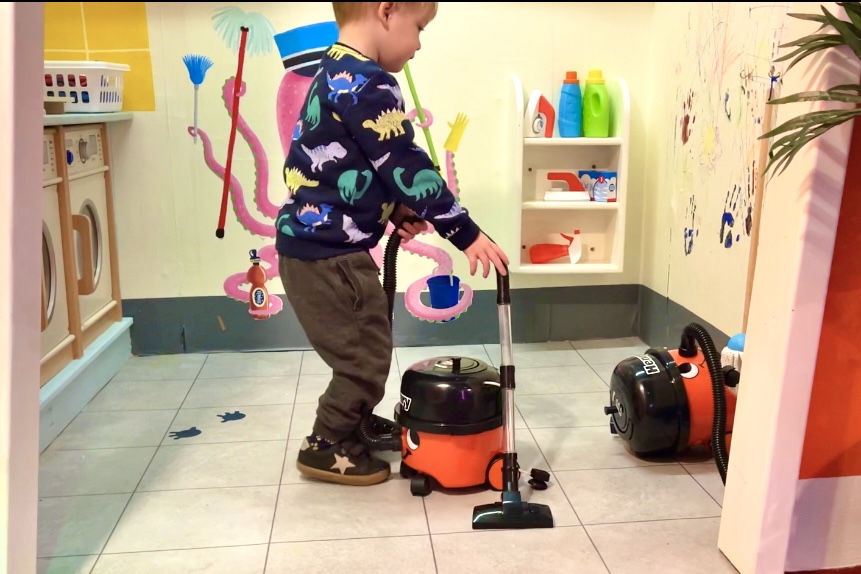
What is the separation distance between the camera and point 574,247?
282cm

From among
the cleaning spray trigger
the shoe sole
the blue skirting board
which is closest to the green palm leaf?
the shoe sole

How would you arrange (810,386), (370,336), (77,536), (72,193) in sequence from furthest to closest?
(72,193), (370,336), (77,536), (810,386)

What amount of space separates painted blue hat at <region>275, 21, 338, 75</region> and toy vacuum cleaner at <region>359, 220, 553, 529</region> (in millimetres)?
1153

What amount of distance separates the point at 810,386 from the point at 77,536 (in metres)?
1.47

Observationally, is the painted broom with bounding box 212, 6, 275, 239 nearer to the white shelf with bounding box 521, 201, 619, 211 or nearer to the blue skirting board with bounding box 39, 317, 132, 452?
the blue skirting board with bounding box 39, 317, 132, 452

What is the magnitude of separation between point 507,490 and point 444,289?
134 centimetres

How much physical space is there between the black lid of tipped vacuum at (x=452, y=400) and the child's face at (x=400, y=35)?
71 centimetres

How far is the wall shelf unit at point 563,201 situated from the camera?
2.62m

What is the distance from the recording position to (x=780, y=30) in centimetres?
193

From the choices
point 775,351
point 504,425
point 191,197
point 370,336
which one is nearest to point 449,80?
point 191,197

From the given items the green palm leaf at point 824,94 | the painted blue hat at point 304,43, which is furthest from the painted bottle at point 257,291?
the green palm leaf at point 824,94

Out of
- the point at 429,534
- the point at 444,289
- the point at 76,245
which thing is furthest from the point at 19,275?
the point at 444,289

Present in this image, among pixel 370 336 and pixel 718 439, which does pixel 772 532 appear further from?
pixel 370 336

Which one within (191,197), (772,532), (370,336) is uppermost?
(191,197)
